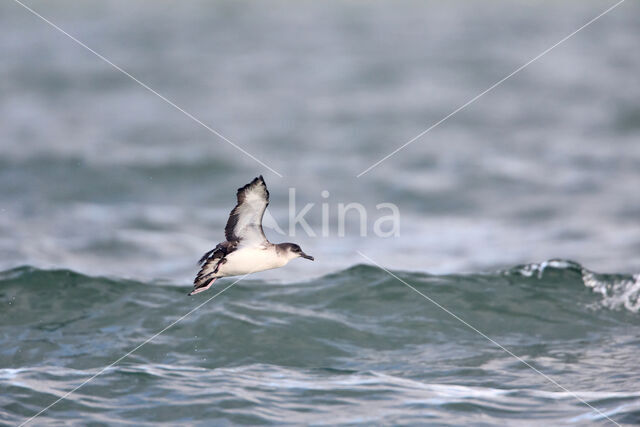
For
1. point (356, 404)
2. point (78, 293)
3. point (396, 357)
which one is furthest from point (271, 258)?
point (78, 293)

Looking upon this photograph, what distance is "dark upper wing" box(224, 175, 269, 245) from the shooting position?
25.5 ft

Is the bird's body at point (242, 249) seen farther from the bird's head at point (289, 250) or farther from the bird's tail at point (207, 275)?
the bird's head at point (289, 250)

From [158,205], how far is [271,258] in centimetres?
1017

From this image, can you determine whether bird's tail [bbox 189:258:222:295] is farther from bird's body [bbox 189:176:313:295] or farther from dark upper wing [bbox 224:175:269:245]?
dark upper wing [bbox 224:175:269:245]

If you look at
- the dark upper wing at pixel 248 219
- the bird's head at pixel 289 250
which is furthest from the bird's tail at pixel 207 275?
the bird's head at pixel 289 250

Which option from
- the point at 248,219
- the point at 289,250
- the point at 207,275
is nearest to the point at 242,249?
the point at 248,219

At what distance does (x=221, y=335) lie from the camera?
11648 millimetres

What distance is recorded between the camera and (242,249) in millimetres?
8008

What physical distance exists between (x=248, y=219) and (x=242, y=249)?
11.0 inches

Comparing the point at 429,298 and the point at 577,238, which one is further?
the point at 577,238

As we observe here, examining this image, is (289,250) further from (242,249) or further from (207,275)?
(207,275)

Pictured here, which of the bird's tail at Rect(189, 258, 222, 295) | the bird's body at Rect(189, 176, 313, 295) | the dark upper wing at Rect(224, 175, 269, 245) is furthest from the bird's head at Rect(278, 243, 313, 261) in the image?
the bird's tail at Rect(189, 258, 222, 295)

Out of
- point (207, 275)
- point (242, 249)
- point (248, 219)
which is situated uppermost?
point (248, 219)

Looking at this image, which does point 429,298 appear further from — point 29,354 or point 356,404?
point 29,354
